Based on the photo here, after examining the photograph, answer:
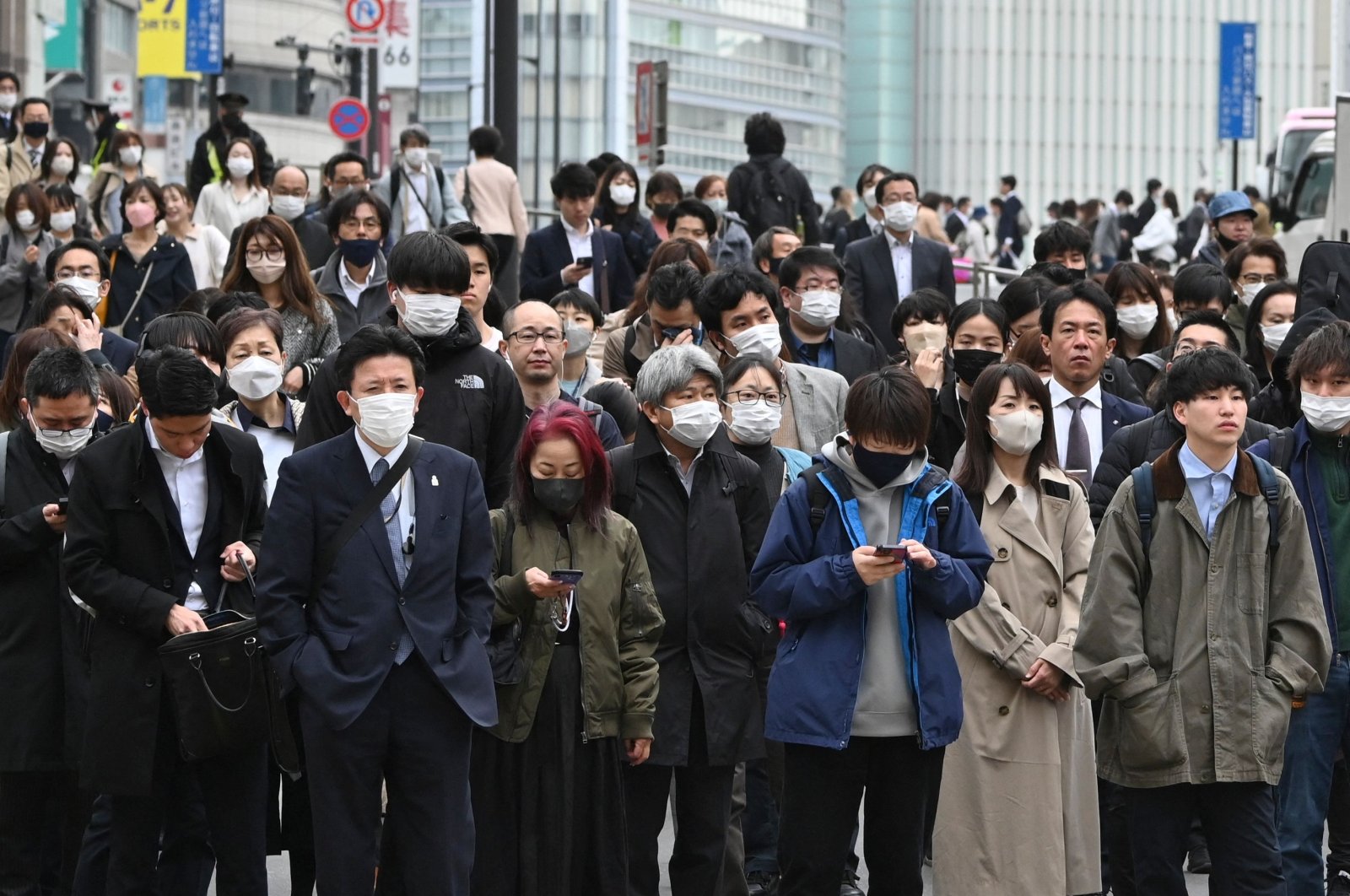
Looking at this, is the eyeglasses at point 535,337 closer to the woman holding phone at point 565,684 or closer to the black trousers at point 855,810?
the woman holding phone at point 565,684

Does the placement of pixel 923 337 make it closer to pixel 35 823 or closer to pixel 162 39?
pixel 35 823

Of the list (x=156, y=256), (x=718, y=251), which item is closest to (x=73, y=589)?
(x=156, y=256)

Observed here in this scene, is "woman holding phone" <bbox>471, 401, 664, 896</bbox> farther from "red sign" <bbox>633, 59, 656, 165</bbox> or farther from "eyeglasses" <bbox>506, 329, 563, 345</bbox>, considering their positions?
"red sign" <bbox>633, 59, 656, 165</bbox>

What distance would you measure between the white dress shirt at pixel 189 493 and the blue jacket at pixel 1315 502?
3.43m

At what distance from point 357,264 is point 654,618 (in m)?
4.22

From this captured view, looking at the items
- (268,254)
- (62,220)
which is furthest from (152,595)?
(62,220)

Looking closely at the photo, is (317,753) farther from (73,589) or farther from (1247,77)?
Answer: (1247,77)

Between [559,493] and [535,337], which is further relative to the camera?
[535,337]

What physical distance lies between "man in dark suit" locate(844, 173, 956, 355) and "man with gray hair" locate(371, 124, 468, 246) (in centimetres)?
349

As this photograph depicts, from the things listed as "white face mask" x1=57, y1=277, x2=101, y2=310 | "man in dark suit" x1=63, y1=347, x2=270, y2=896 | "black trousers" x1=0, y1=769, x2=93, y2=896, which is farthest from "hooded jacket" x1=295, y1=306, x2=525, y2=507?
"white face mask" x1=57, y1=277, x2=101, y2=310

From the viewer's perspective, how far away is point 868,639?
6.73 m

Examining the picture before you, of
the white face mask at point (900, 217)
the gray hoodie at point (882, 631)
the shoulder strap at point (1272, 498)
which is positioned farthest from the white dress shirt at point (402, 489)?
the white face mask at point (900, 217)

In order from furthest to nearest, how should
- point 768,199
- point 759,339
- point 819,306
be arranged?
point 768,199 → point 819,306 → point 759,339

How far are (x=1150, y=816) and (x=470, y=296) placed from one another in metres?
3.41
